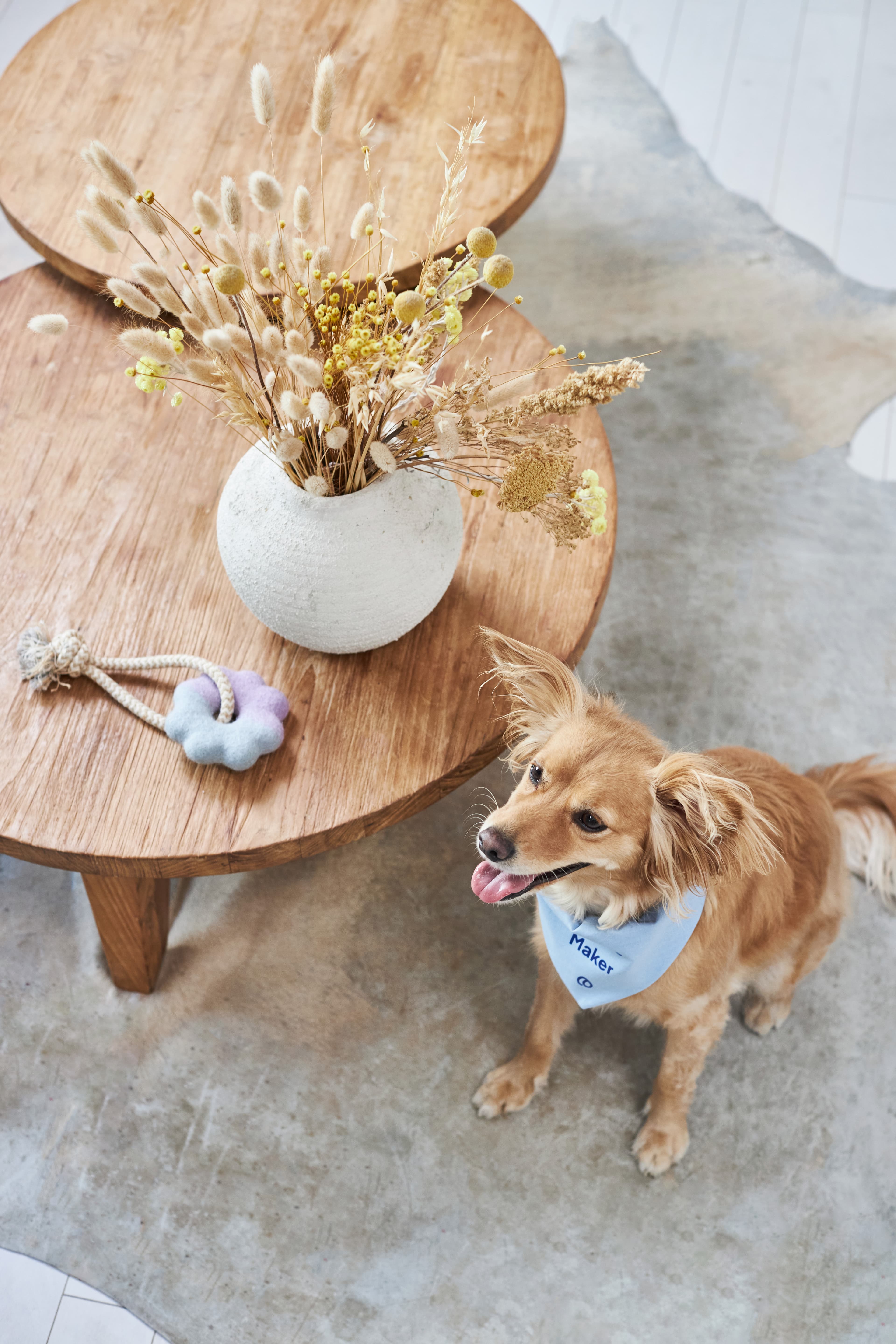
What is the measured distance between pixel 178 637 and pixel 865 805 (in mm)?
1107

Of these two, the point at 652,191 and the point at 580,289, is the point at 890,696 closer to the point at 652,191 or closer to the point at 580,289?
the point at 580,289

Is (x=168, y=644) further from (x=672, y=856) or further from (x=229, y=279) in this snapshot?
(x=672, y=856)

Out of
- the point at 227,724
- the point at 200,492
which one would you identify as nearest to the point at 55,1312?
the point at 227,724

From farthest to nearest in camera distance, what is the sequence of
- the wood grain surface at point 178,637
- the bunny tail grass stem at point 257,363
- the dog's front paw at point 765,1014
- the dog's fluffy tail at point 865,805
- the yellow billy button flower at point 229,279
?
the dog's front paw at point 765,1014
the dog's fluffy tail at point 865,805
the wood grain surface at point 178,637
the bunny tail grass stem at point 257,363
the yellow billy button flower at point 229,279

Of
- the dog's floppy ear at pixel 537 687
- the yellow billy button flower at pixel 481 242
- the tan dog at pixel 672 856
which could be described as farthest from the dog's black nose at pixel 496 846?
the yellow billy button flower at pixel 481 242

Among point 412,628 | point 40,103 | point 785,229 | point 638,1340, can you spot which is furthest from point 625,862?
point 785,229

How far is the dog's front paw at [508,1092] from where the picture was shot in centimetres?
166

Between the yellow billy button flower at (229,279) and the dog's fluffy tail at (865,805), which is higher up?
the yellow billy button flower at (229,279)

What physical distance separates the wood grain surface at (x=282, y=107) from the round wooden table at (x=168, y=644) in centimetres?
23

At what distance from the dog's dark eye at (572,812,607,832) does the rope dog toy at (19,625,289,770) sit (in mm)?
394

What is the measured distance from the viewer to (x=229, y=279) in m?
0.88

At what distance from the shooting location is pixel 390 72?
78.0 inches

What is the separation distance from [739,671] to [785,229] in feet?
4.98

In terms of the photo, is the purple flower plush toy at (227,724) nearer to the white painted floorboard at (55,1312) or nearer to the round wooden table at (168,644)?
the round wooden table at (168,644)
